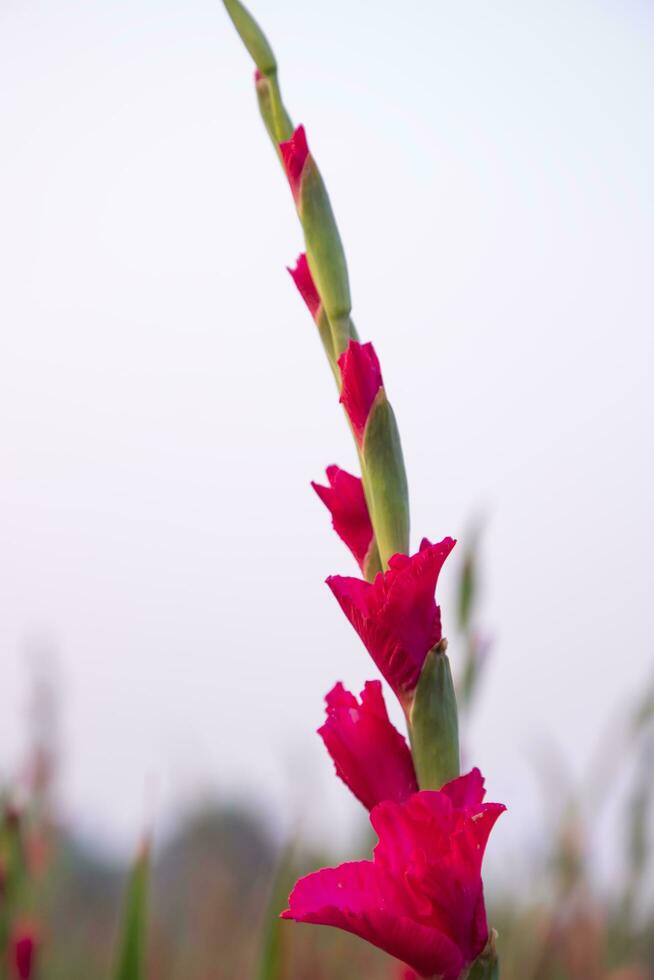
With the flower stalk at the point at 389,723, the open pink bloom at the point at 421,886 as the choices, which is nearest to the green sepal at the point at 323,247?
the flower stalk at the point at 389,723

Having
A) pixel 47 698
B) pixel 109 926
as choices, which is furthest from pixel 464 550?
pixel 109 926

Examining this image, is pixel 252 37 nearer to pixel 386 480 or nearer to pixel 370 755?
pixel 386 480

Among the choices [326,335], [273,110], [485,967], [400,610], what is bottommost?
[485,967]

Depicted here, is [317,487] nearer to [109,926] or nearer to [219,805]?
[219,805]

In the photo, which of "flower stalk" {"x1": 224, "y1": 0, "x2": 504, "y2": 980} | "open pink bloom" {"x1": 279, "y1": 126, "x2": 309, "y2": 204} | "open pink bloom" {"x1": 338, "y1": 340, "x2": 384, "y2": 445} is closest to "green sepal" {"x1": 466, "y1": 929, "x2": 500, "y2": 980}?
"flower stalk" {"x1": 224, "y1": 0, "x2": 504, "y2": 980}

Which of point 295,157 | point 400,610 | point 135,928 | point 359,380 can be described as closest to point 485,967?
point 400,610

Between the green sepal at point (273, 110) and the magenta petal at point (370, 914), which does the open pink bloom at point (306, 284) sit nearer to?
the green sepal at point (273, 110)

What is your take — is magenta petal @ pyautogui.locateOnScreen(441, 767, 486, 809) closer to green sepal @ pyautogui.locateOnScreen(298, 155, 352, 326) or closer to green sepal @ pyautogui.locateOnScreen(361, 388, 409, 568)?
green sepal @ pyautogui.locateOnScreen(361, 388, 409, 568)
